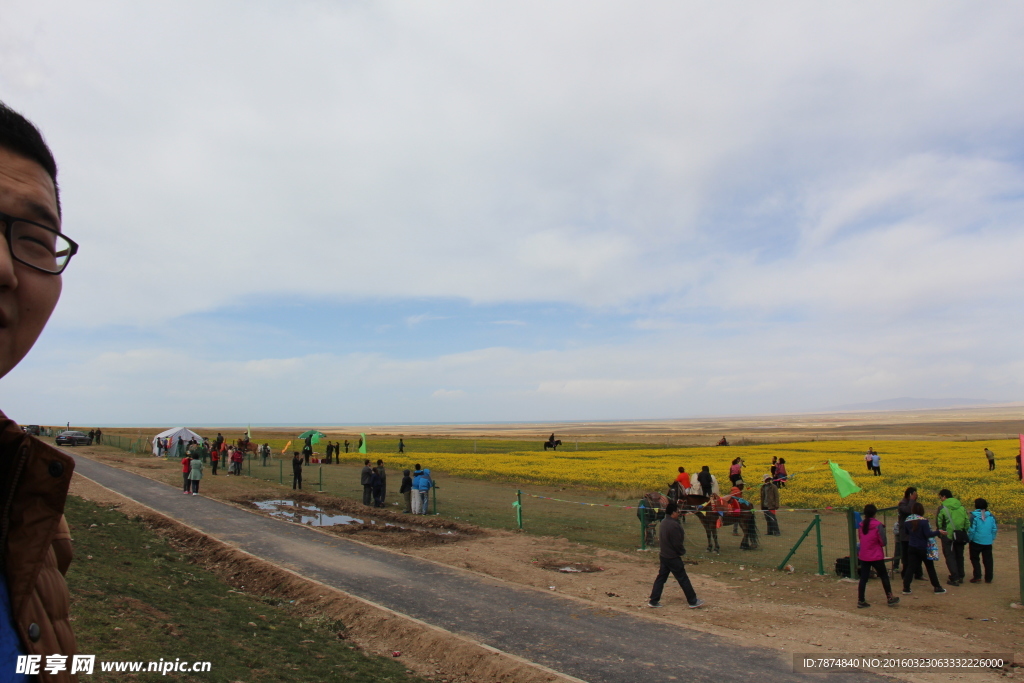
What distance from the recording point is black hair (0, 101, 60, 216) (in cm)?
154

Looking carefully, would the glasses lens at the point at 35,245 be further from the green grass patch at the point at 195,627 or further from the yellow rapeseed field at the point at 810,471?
the yellow rapeseed field at the point at 810,471

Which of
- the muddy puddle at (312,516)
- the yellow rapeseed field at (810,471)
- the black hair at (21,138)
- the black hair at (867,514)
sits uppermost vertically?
the black hair at (21,138)

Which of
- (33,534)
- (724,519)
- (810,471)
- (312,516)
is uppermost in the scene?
(33,534)

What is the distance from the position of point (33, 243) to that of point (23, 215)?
0.07 metres

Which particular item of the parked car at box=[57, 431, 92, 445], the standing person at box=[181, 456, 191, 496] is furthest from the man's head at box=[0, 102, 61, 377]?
the parked car at box=[57, 431, 92, 445]

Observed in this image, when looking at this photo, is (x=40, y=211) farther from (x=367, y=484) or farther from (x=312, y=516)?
(x=367, y=484)

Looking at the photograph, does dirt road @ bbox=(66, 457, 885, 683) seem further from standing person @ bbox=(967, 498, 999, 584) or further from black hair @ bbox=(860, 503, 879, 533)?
standing person @ bbox=(967, 498, 999, 584)

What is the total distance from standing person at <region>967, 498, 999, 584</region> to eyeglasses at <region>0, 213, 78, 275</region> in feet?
56.7

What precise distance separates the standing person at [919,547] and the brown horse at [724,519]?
4.28 meters

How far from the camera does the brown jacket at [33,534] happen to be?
62.3 inches

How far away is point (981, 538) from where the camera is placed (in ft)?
44.3

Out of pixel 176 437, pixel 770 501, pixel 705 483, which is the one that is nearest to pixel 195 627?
pixel 705 483

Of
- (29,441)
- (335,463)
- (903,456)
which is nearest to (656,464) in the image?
(903,456)

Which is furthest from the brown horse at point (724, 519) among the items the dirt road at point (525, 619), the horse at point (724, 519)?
A: the dirt road at point (525, 619)
